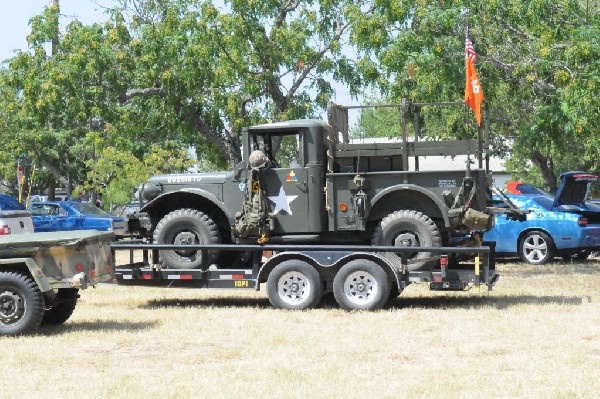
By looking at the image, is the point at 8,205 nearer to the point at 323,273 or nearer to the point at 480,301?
Result: the point at 323,273

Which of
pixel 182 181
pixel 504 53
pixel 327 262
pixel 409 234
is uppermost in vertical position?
pixel 504 53

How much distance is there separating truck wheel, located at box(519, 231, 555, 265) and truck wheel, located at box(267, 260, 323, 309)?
304 inches

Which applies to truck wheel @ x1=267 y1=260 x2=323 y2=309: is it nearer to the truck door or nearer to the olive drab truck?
the olive drab truck

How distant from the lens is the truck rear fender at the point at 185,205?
14.5 meters

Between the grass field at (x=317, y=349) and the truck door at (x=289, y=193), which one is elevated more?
the truck door at (x=289, y=193)

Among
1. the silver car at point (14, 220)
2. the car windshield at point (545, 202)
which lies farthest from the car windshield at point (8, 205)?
the car windshield at point (545, 202)

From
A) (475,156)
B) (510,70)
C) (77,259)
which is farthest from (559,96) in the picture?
(77,259)

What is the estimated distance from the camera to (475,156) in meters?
13.6

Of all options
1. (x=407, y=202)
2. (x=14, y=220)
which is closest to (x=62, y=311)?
(x=407, y=202)

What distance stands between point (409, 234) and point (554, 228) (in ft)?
24.0

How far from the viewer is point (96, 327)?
12578mm

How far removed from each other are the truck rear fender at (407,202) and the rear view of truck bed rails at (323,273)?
0.55 metres

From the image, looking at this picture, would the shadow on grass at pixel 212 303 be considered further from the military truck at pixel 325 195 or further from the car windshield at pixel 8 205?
the car windshield at pixel 8 205

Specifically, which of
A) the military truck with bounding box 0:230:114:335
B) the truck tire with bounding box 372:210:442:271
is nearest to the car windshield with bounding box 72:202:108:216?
the truck tire with bounding box 372:210:442:271
